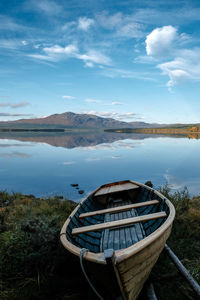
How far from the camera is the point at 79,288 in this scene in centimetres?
520

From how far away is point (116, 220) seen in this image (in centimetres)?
600

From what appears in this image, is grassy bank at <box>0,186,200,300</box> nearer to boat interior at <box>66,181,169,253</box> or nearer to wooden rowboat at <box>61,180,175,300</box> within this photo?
wooden rowboat at <box>61,180,175,300</box>

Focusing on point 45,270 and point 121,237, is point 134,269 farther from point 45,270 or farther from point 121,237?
point 45,270

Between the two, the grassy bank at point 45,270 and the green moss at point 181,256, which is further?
the green moss at point 181,256

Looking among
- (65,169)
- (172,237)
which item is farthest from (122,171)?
(172,237)

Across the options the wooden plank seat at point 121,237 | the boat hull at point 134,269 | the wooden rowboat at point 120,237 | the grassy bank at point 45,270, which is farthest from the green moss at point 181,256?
the boat hull at point 134,269

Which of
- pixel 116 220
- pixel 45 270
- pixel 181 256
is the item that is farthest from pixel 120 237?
pixel 181 256

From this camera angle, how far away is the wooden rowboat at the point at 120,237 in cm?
335

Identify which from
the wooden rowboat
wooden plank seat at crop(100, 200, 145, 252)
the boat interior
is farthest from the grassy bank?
wooden plank seat at crop(100, 200, 145, 252)

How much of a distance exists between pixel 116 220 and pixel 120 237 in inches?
20.6

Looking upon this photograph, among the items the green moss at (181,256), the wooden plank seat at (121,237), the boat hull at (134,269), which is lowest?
the green moss at (181,256)

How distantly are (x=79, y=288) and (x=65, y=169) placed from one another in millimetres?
22505

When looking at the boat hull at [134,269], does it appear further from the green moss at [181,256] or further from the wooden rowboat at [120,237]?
the green moss at [181,256]

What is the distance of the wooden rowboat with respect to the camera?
3352mm
